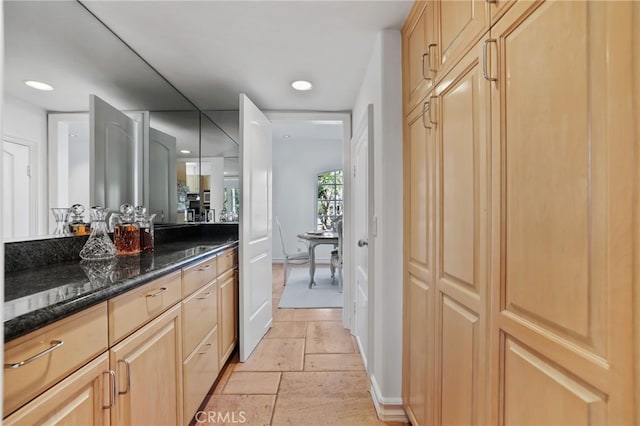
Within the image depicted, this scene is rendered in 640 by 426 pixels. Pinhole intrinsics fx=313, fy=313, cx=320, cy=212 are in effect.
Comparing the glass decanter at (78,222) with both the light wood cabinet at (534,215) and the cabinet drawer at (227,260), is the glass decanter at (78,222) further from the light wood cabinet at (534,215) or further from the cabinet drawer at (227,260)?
the light wood cabinet at (534,215)

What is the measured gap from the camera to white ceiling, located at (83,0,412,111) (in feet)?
5.09

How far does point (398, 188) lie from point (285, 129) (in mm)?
4191

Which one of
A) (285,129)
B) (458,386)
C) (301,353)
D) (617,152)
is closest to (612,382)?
(617,152)

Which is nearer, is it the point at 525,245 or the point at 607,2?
the point at 607,2

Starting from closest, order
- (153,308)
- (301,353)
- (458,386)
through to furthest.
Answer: (458,386) → (153,308) → (301,353)

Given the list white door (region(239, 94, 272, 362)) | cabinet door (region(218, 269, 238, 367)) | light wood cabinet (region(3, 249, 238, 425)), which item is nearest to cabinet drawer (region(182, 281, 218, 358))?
light wood cabinet (region(3, 249, 238, 425))

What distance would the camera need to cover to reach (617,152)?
0.54 meters

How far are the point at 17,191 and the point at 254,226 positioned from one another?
4.70 feet

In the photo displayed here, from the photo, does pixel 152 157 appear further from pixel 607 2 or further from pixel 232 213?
pixel 607 2

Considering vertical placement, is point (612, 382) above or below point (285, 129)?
below

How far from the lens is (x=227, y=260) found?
7.35ft

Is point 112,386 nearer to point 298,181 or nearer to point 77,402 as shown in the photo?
point 77,402

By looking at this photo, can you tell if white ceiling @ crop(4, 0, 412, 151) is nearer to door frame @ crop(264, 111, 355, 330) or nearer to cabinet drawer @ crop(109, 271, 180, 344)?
door frame @ crop(264, 111, 355, 330)

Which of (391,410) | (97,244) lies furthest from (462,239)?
(97,244)
